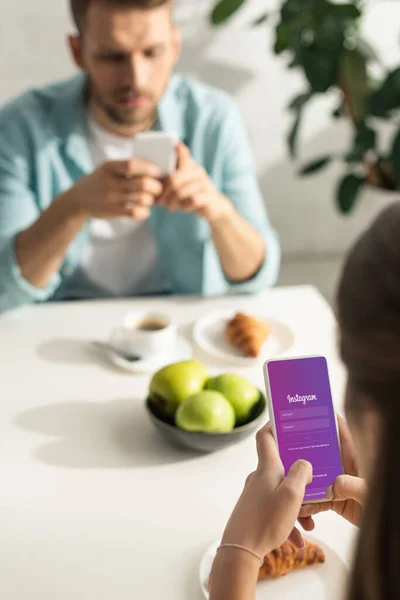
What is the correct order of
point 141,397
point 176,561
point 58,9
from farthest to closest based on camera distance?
1. point 58,9
2. point 141,397
3. point 176,561

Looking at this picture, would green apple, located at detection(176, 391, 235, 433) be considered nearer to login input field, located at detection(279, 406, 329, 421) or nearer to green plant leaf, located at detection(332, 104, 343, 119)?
login input field, located at detection(279, 406, 329, 421)

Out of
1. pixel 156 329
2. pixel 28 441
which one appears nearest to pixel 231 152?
pixel 156 329

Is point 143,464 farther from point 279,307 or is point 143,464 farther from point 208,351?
point 279,307

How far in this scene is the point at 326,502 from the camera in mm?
802

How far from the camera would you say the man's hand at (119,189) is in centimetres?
133

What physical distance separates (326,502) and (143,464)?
27cm

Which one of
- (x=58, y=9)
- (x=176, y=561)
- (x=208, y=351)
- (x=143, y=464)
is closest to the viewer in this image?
(x=176, y=561)

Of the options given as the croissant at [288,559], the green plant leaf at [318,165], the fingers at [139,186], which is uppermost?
the fingers at [139,186]

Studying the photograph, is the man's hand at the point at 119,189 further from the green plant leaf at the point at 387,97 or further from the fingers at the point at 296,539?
the fingers at the point at 296,539

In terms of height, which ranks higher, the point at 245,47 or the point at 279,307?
the point at 245,47

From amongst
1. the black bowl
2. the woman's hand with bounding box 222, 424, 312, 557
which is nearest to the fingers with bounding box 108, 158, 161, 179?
the black bowl

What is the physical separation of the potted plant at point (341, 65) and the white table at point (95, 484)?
678 millimetres

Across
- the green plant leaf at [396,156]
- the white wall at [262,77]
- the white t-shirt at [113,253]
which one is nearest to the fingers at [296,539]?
the white t-shirt at [113,253]

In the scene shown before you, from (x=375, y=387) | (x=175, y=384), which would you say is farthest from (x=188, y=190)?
(x=375, y=387)
